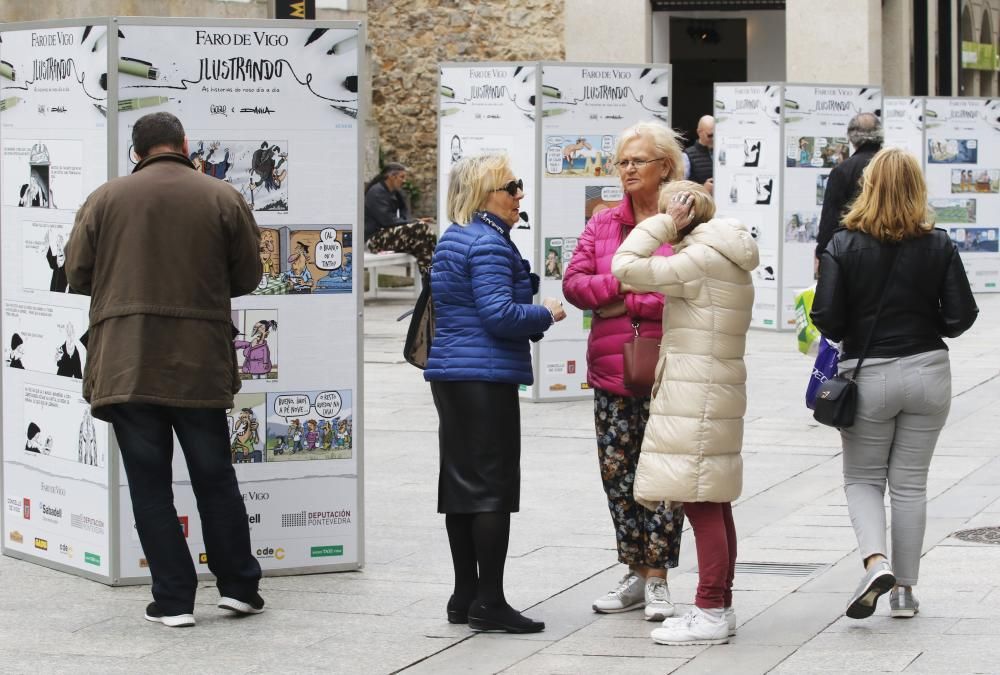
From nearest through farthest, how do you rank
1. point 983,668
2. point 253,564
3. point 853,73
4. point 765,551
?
point 983,668, point 253,564, point 765,551, point 853,73

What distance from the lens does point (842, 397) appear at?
6.40 meters

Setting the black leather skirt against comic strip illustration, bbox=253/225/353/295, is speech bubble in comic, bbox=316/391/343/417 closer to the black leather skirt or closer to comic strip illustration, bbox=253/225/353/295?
comic strip illustration, bbox=253/225/353/295

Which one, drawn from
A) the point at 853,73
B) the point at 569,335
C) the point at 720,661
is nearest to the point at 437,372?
the point at 720,661

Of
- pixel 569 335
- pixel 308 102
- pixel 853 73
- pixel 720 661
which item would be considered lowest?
pixel 720 661

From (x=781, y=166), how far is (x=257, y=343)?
1034 centimetres

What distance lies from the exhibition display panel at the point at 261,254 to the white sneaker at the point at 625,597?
1218 mm

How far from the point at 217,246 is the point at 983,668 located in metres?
2.97

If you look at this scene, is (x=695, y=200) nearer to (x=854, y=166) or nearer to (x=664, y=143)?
(x=664, y=143)

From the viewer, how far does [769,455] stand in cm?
1043

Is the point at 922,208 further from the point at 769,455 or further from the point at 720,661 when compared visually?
the point at 769,455

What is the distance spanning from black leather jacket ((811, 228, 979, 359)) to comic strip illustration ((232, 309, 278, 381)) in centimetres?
216

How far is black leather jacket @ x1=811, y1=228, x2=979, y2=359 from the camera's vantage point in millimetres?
6422

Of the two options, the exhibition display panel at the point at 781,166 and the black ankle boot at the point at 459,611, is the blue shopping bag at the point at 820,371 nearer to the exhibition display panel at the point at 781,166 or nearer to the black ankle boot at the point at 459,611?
the black ankle boot at the point at 459,611

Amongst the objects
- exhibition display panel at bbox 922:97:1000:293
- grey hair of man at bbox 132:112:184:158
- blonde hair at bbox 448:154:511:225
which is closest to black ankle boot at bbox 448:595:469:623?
blonde hair at bbox 448:154:511:225
